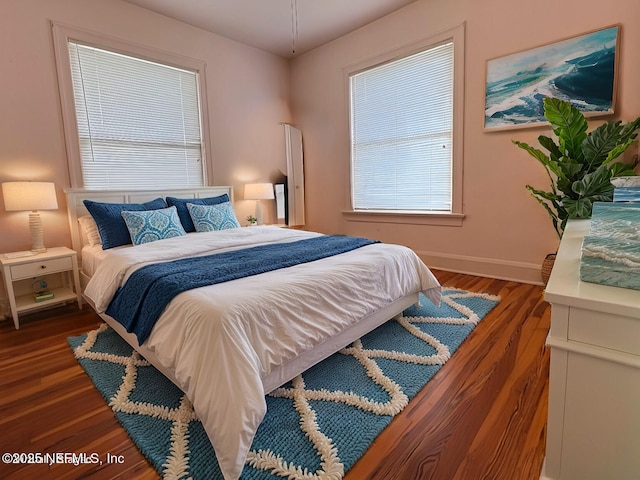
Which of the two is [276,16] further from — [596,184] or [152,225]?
[596,184]

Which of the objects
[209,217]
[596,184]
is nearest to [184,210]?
[209,217]

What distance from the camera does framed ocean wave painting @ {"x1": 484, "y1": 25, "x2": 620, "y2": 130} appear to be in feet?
8.77

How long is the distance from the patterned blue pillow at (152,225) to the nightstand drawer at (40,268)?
0.62 metres

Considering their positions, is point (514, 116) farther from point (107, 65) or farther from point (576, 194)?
point (107, 65)

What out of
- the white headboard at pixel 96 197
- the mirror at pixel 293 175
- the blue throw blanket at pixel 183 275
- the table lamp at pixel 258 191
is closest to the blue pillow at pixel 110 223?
the white headboard at pixel 96 197

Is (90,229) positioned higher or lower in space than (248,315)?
higher

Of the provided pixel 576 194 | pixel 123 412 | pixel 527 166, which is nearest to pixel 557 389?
pixel 123 412

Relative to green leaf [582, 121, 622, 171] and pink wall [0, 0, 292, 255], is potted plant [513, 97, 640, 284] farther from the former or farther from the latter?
pink wall [0, 0, 292, 255]

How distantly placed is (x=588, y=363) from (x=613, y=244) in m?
0.33

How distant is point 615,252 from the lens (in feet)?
3.01

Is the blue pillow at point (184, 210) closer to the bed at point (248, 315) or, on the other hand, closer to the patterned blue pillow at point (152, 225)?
the patterned blue pillow at point (152, 225)

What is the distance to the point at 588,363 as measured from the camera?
898mm

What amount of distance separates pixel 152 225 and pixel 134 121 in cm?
145

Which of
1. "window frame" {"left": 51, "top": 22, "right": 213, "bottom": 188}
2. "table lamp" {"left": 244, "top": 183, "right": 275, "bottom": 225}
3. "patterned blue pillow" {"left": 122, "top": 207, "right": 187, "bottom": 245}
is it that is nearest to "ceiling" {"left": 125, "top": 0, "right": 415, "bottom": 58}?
"window frame" {"left": 51, "top": 22, "right": 213, "bottom": 188}
